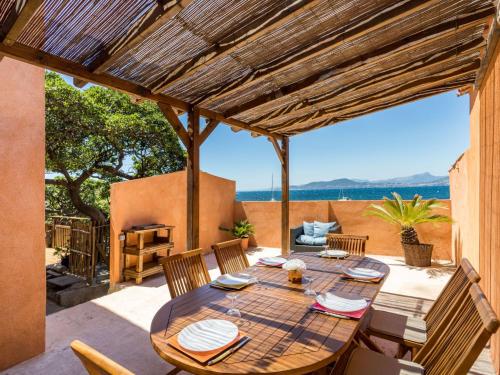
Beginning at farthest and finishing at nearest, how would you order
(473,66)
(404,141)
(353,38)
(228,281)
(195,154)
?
(404,141)
(195,154)
(473,66)
(353,38)
(228,281)

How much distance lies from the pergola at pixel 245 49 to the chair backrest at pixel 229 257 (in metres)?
0.60

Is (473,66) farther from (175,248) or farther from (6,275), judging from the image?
(175,248)

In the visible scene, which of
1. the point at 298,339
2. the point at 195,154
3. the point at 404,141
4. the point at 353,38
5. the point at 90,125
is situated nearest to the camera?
the point at 298,339

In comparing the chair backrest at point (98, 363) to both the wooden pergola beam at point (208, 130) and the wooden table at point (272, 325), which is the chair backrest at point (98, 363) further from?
the wooden pergola beam at point (208, 130)

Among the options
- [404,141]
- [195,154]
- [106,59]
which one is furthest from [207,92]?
[404,141]

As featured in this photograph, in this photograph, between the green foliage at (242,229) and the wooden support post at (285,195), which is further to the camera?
the green foliage at (242,229)

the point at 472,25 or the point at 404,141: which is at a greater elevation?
the point at 404,141

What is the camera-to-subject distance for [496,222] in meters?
2.19

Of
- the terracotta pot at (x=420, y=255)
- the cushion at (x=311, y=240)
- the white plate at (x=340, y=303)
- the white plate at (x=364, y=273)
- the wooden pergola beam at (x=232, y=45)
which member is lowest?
the terracotta pot at (x=420, y=255)

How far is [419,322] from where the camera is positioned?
91.1 inches

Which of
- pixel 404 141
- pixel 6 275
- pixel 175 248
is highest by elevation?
pixel 404 141

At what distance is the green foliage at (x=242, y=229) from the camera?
285 inches

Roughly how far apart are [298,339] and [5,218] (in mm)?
2635

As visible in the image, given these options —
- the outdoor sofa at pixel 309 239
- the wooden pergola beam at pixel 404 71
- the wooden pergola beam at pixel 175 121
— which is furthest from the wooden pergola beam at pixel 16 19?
the outdoor sofa at pixel 309 239
